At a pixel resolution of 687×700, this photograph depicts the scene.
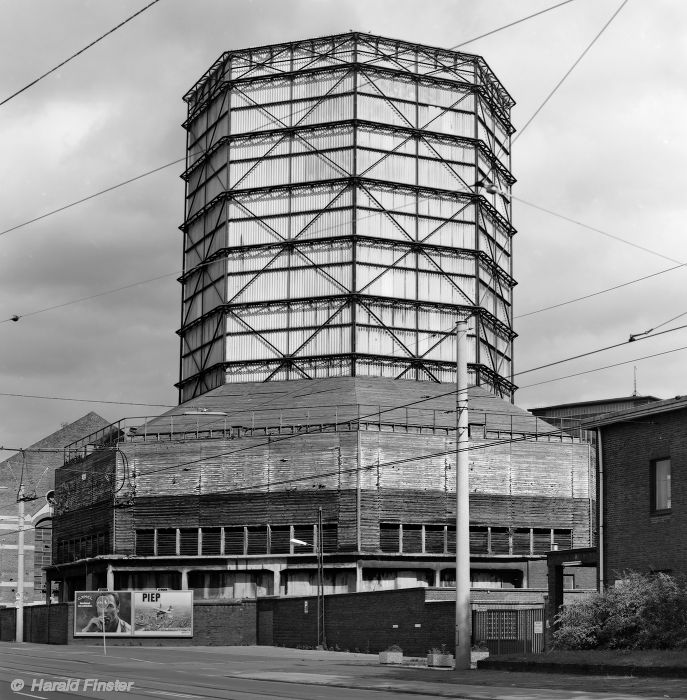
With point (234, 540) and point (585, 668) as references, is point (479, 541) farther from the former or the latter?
point (585, 668)

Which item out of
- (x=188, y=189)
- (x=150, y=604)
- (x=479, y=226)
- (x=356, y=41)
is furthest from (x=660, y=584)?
(x=188, y=189)

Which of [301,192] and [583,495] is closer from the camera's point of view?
[583,495]

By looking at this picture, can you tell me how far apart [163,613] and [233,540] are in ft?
28.0

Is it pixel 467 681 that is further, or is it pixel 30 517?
pixel 30 517

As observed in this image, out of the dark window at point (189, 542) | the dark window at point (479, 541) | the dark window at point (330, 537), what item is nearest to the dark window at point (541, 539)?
the dark window at point (479, 541)

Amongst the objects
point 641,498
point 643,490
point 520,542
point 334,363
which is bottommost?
point 520,542

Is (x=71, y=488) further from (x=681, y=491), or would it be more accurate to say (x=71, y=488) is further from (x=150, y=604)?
(x=681, y=491)

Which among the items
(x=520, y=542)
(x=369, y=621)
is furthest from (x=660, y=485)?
(x=520, y=542)

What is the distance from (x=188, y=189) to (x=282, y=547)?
1219 inches

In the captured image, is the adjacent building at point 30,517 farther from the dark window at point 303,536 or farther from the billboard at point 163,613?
the billboard at point 163,613

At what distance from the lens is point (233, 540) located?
2635 inches

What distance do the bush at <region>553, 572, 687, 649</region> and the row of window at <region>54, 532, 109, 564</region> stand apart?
3915 cm

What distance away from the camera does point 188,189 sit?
86438mm

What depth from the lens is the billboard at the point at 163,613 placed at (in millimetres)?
58656
